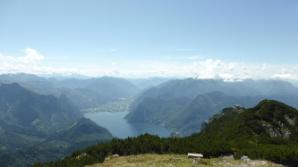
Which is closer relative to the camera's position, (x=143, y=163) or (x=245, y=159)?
(x=143, y=163)

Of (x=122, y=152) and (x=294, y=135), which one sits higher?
(x=122, y=152)

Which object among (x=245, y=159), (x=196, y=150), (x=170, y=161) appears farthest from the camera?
(x=196, y=150)

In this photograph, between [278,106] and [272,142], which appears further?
[278,106]

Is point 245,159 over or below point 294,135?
over

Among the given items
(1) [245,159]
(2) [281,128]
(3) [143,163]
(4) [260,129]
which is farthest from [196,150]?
(2) [281,128]

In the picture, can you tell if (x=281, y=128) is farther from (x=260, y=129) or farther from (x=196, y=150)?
(x=196, y=150)

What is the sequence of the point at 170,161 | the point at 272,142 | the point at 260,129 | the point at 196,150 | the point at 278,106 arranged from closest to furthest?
the point at 170,161 < the point at 196,150 < the point at 272,142 < the point at 260,129 < the point at 278,106

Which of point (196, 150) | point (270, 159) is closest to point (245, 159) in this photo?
point (270, 159)

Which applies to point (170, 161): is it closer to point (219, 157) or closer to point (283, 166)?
point (219, 157)

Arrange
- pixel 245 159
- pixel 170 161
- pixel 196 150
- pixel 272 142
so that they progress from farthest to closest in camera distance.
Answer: pixel 272 142 → pixel 196 150 → pixel 245 159 → pixel 170 161
